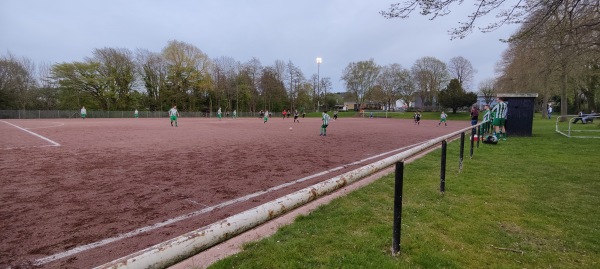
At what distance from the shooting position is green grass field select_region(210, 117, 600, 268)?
305cm

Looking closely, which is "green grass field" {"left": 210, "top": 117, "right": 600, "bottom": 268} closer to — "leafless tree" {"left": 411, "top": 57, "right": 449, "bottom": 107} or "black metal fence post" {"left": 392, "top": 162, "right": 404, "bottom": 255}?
"black metal fence post" {"left": 392, "top": 162, "right": 404, "bottom": 255}

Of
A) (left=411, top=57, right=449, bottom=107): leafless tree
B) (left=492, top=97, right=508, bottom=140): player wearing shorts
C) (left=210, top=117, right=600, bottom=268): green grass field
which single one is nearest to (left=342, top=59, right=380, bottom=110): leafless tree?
(left=411, top=57, right=449, bottom=107): leafless tree

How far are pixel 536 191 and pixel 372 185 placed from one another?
2848 millimetres

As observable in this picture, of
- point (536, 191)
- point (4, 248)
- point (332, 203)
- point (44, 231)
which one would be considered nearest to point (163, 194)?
point (44, 231)

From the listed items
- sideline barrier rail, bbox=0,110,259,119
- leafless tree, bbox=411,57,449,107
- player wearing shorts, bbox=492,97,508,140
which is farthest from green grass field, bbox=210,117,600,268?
leafless tree, bbox=411,57,449,107

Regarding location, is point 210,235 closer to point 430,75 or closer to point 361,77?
point 430,75

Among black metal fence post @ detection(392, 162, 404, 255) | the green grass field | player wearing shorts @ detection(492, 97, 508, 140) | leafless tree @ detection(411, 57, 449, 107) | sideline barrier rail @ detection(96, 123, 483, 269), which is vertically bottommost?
the green grass field

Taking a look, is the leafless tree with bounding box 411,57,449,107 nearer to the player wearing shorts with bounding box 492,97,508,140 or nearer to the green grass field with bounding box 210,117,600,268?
the player wearing shorts with bounding box 492,97,508,140

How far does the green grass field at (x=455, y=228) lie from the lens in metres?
3.05

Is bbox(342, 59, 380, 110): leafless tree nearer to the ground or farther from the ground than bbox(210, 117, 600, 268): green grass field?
farther from the ground

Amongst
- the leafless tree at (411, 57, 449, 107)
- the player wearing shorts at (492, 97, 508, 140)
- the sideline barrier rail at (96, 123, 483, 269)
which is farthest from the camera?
the leafless tree at (411, 57, 449, 107)

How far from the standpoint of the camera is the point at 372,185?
5.91 meters

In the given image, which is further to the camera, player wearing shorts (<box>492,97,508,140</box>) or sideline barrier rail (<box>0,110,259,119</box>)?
sideline barrier rail (<box>0,110,259,119</box>)

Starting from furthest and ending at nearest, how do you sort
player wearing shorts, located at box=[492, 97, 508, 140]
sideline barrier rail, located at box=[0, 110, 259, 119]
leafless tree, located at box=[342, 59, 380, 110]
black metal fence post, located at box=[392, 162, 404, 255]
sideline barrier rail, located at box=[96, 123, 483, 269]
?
leafless tree, located at box=[342, 59, 380, 110]
sideline barrier rail, located at box=[0, 110, 259, 119]
player wearing shorts, located at box=[492, 97, 508, 140]
black metal fence post, located at box=[392, 162, 404, 255]
sideline barrier rail, located at box=[96, 123, 483, 269]
